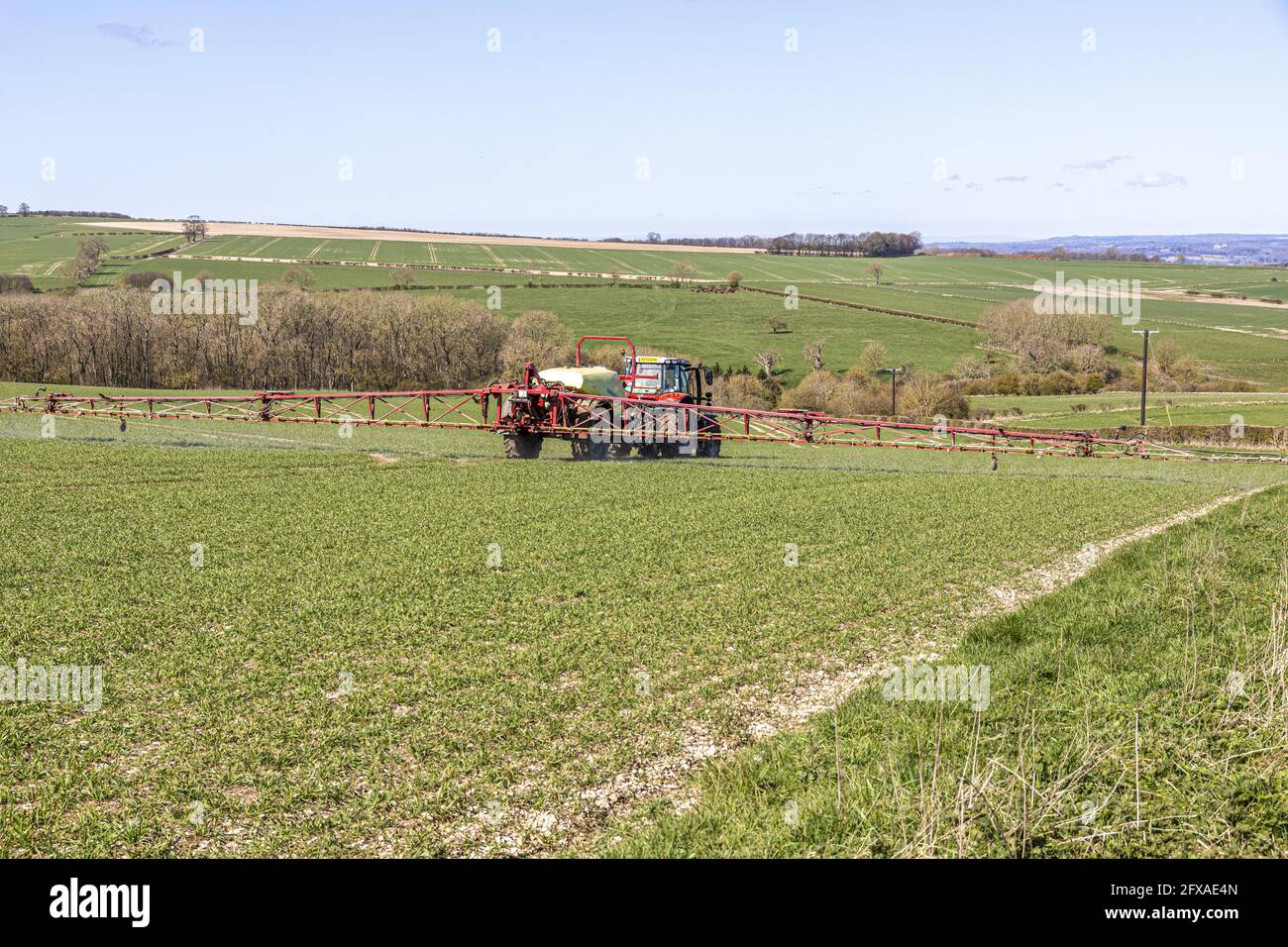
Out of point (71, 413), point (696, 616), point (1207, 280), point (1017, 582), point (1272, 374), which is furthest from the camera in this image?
point (1207, 280)

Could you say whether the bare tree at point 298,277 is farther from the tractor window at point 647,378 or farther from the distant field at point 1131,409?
the tractor window at point 647,378

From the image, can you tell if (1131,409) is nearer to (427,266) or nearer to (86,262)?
(427,266)

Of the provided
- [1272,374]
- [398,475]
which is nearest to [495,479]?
[398,475]

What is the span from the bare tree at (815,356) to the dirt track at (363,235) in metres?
83.9

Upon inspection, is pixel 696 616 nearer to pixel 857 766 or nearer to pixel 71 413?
pixel 857 766

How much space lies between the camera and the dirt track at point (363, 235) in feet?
519

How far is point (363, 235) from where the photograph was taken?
167m

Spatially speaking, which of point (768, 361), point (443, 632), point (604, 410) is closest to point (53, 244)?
point (768, 361)

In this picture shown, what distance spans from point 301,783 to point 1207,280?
17924 centimetres

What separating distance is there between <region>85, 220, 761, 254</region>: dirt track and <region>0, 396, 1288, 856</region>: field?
5744 inches

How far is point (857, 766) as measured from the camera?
24.1ft

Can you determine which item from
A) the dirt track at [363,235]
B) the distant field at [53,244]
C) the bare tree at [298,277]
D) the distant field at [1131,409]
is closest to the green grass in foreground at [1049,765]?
the distant field at [1131,409]
